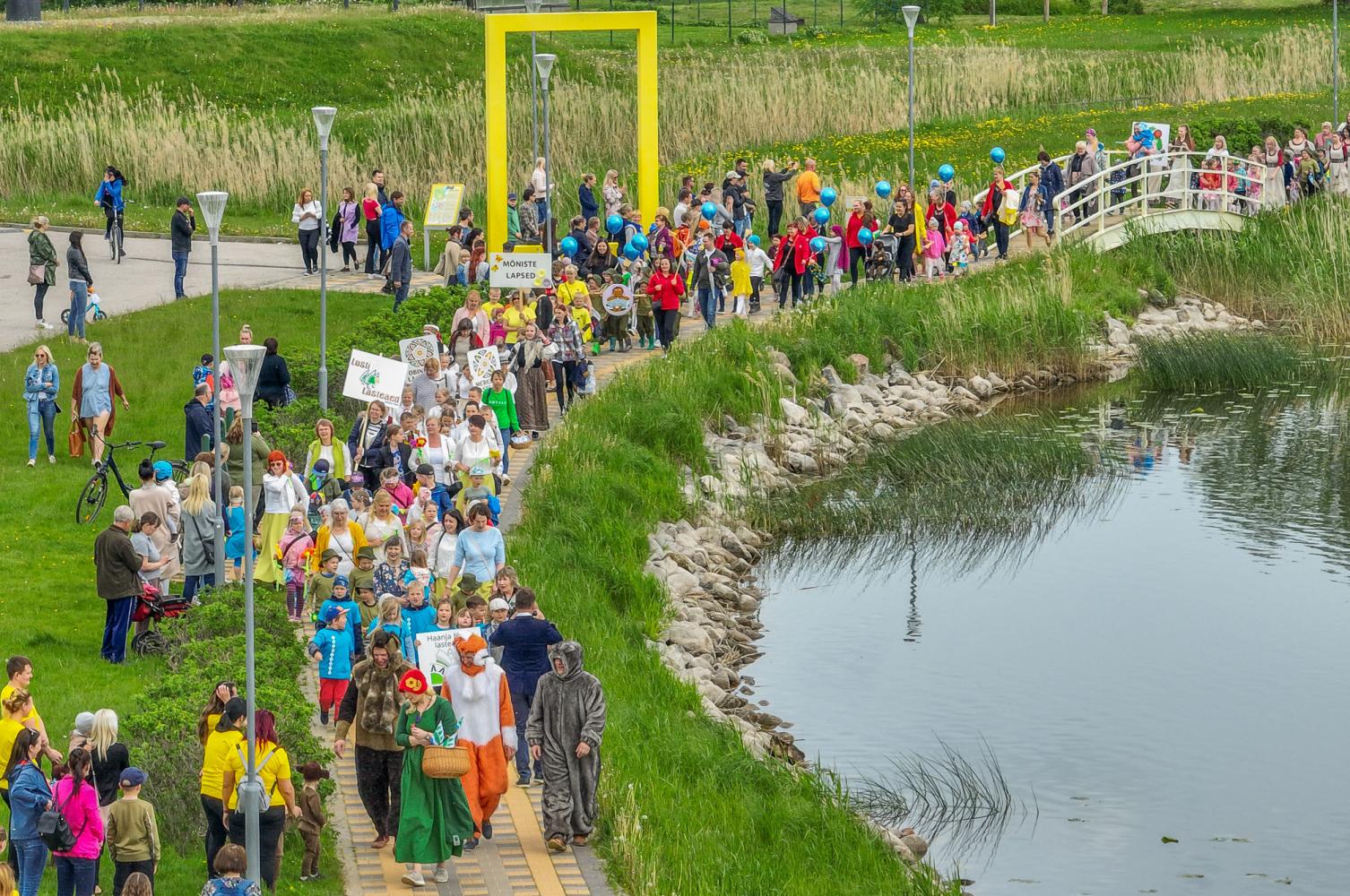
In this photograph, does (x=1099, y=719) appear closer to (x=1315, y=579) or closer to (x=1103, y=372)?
(x=1315, y=579)

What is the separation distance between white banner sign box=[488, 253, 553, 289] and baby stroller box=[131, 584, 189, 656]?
878 centimetres

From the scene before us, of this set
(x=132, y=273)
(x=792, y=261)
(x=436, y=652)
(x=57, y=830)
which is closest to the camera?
(x=57, y=830)

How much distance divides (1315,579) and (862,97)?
26.9m

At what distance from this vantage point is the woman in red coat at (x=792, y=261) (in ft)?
110

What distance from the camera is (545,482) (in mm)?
24375

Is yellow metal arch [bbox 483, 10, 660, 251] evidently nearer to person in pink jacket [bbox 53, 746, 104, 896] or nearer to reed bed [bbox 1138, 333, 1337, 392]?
reed bed [bbox 1138, 333, 1337, 392]

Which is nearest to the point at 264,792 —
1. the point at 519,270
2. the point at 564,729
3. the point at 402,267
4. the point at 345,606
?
the point at 564,729

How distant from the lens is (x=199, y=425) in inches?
933

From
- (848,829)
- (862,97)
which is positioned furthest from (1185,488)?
(862,97)

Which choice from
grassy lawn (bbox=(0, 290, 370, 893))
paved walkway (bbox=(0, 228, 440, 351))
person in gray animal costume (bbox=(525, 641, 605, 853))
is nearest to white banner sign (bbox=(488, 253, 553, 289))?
grassy lawn (bbox=(0, 290, 370, 893))

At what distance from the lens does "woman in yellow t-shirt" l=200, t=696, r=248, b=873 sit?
14.3m

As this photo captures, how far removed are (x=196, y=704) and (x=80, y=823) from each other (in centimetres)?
204

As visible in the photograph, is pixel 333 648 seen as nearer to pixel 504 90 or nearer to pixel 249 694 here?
pixel 249 694

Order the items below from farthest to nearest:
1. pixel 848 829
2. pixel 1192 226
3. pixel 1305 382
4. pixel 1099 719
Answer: pixel 1192 226 < pixel 1305 382 < pixel 1099 719 < pixel 848 829
